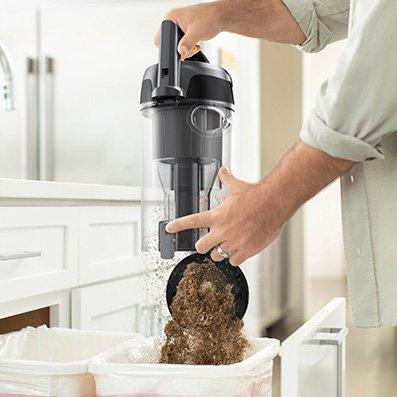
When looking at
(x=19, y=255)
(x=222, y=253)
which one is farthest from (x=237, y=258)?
(x=19, y=255)

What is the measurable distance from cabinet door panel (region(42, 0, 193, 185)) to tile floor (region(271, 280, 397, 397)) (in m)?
1.19

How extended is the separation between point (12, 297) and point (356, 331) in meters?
2.83

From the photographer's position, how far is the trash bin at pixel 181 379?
90 cm

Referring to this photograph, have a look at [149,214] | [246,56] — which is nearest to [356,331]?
[246,56]

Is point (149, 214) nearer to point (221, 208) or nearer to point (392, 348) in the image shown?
point (221, 208)

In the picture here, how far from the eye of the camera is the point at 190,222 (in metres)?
0.94

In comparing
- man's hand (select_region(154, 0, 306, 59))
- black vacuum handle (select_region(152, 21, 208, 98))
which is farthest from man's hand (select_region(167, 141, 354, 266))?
man's hand (select_region(154, 0, 306, 59))

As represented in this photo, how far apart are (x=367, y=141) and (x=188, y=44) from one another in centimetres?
30

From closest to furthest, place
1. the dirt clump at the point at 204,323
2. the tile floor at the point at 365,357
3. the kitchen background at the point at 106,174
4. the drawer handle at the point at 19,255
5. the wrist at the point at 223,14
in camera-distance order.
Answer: the dirt clump at the point at 204,323, the wrist at the point at 223,14, the drawer handle at the point at 19,255, the kitchen background at the point at 106,174, the tile floor at the point at 365,357

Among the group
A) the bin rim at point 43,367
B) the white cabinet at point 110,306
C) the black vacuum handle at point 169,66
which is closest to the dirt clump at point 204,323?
the bin rim at point 43,367

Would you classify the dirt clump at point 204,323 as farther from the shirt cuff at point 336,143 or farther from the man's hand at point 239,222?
the shirt cuff at point 336,143

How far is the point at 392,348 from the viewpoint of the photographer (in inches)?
147

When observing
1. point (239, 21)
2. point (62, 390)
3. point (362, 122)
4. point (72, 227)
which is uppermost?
point (239, 21)

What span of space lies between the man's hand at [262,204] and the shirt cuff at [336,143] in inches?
0.4
